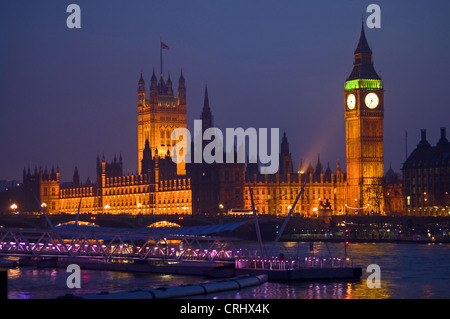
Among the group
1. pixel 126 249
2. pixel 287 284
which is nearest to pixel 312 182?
pixel 126 249

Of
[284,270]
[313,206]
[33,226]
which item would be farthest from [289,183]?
[284,270]

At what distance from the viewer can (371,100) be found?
191m

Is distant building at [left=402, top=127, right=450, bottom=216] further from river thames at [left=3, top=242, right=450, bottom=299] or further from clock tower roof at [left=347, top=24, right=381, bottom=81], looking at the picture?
river thames at [left=3, top=242, right=450, bottom=299]

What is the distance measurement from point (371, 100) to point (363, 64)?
7.00m


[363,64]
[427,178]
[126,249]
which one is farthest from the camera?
[363,64]

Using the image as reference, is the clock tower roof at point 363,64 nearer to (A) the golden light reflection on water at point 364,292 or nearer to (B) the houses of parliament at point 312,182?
(B) the houses of parliament at point 312,182

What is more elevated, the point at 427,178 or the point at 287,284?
the point at 427,178

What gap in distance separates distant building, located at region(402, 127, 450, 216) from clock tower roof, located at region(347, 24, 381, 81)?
15.2 metres

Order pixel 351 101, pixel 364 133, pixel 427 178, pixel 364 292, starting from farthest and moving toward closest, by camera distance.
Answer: pixel 351 101 → pixel 364 133 → pixel 427 178 → pixel 364 292

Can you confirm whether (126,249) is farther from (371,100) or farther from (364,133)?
(371,100)

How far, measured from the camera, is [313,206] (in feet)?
616

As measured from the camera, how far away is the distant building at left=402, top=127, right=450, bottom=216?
174 meters

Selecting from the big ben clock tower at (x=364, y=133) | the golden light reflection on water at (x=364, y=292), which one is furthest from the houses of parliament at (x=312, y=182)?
the golden light reflection on water at (x=364, y=292)
